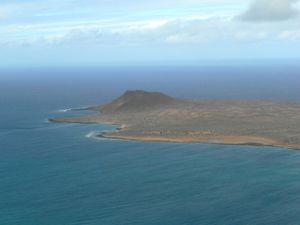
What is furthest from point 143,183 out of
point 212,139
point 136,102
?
point 136,102

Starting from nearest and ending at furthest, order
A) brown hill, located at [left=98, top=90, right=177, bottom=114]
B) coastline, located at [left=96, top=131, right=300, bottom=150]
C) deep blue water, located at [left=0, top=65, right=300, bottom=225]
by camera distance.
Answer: deep blue water, located at [left=0, top=65, right=300, bottom=225] < coastline, located at [left=96, top=131, right=300, bottom=150] < brown hill, located at [left=98, top=90, right=177, bottom=114]

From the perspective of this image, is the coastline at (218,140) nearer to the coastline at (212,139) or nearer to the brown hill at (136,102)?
the coastline at (212,139)

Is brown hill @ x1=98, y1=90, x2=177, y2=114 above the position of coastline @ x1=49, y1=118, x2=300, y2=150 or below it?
above

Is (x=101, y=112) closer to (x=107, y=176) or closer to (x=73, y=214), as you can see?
(x=107, y=176)

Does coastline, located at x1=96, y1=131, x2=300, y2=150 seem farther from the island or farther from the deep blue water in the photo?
the deep blue water

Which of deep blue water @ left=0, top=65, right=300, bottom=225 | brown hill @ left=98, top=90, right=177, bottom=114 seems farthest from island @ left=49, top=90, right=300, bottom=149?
deep blue water @ left=0, top=65, right=300, bottom=225

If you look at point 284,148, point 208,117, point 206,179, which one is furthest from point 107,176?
point 208,117

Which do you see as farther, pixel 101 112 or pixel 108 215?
pixel 101 112

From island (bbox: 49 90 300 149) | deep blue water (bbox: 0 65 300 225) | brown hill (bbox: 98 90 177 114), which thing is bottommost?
deep blue water (bbox: 0 65 300 225)
